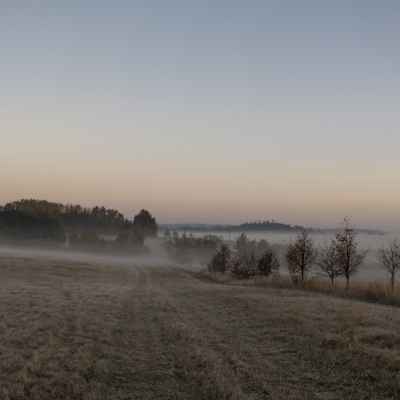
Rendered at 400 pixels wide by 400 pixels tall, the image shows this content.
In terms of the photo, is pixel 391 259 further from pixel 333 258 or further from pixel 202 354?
pixel 202 354

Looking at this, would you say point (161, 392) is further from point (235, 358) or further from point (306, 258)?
point (306, 258)

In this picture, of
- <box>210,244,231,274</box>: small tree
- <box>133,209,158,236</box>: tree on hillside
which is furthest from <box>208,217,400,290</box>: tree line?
<box>133,209,158,236</box>: tree on hillside

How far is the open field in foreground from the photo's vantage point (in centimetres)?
657

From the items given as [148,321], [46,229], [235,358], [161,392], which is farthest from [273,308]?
[46,229]

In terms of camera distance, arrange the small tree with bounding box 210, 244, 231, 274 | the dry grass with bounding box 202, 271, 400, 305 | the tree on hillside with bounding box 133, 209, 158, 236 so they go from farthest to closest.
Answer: the tree on hillside with bounding box 133, 209, 158, 236 < the small tree with bounding box 210, 244, 231, 274 < the dry grass with bounding box 202, 271, 400, 305

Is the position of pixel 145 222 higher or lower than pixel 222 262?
higher

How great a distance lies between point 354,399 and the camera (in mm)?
6078

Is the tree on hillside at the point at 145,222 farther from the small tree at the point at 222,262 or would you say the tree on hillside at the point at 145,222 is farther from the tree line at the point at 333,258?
the tree line at the point at 333,258

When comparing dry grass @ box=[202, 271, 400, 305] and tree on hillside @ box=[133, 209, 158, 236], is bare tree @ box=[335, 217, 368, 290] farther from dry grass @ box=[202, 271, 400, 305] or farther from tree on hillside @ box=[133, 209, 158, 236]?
tree on hillside @ box=[133, 209, 158, 236]

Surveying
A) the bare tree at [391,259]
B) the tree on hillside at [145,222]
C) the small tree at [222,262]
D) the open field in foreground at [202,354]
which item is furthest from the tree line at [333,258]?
the tree on hillside at [145,222]

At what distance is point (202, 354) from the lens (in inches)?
335

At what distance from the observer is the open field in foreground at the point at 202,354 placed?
6566mm

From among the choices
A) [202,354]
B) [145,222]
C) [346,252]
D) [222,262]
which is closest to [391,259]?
[346,252]

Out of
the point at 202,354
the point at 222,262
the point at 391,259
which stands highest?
the point at 391,259
